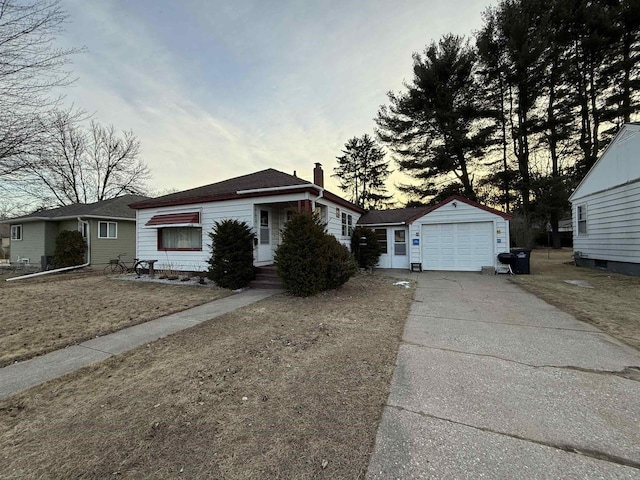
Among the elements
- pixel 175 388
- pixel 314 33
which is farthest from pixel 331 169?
pixel 175 388

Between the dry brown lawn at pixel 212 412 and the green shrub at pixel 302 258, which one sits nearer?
the dry brown lawn at pixel 212 412

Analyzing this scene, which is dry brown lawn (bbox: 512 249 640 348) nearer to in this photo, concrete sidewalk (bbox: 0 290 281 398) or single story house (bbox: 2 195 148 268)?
concrete sidewalk (bbox: 0 290 281 398)

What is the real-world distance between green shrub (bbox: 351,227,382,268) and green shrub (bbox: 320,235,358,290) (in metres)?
5.18

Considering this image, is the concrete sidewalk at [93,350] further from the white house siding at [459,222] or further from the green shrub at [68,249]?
the green shrub at [68,249]

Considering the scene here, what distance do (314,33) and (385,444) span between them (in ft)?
37.9

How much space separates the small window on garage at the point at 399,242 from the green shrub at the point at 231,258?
799 cm

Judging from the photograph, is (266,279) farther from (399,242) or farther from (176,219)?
(399,242)

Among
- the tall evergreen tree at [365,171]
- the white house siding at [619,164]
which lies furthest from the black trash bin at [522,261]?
the tall evergreen tree at [365,171]

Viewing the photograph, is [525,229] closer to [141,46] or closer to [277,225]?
[277,225]

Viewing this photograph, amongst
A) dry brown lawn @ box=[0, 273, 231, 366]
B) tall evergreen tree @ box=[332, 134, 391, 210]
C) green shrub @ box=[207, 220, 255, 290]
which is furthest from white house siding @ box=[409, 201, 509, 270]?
tall evergreen tree @ box=[332, 134, 391, 210]

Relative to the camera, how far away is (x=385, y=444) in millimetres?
1913

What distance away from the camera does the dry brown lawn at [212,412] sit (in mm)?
1772

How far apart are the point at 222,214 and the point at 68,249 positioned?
34.8ft

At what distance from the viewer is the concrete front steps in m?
8.52
